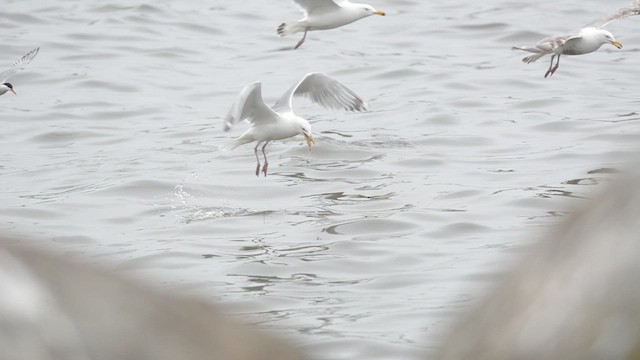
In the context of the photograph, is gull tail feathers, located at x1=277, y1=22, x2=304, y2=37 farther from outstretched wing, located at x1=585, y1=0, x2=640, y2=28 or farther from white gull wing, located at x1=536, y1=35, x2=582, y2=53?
outstretched wing, located at x1=585, y1=0, x2=640, y2=28

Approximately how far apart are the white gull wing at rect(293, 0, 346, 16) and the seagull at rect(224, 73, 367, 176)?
101cm

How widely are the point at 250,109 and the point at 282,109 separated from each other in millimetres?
588

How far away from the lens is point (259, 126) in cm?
1345

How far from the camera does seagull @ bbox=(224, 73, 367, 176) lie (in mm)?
12592

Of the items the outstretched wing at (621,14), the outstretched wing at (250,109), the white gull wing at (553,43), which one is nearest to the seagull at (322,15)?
the white gull wing at (553,43)

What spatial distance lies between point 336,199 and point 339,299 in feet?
11.3

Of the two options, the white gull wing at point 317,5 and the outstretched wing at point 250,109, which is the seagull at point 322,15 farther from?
the outstretched wing at point 250,109

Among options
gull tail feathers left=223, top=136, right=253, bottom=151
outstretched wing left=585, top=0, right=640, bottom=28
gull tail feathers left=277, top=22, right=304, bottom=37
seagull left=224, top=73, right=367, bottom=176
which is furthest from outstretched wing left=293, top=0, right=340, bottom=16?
outstretched wing left=585, top=0, right=640, bottom=28

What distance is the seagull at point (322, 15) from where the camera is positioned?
49.4ft

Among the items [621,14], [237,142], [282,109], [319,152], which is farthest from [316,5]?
[621,14]

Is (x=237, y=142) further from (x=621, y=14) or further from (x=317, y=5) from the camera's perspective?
(x=621, y=14)

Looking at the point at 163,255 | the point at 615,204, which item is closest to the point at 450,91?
the point at 163,255

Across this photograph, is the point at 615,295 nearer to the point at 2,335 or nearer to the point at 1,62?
the point at 2,335

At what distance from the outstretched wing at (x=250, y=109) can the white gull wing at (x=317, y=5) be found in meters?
2.04
